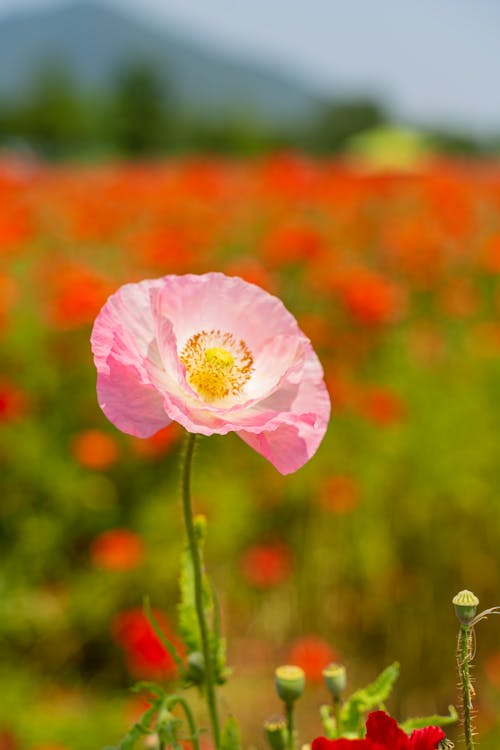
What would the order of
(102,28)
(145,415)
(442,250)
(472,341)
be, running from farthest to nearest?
(102,28) → (442,250) → (472,341) → (145,415)

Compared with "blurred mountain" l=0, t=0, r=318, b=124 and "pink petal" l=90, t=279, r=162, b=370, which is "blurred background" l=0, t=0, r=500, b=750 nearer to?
"pink petal" l=90, t=279, r=162, b=370

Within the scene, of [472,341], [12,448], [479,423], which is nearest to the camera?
[12,448]

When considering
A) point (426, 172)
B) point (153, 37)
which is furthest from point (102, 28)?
point (426, 172)

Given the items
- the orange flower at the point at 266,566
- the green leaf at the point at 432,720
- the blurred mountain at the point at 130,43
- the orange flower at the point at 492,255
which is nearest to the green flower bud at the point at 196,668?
the green leaf at the point at 432,720

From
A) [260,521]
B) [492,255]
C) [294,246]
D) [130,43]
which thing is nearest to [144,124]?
[492,255]

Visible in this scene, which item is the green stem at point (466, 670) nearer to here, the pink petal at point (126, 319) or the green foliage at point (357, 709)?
the green foliage at point (357, 709)

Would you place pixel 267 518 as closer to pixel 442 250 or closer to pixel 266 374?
pixel 442 250

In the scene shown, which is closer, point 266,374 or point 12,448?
point 266,374
